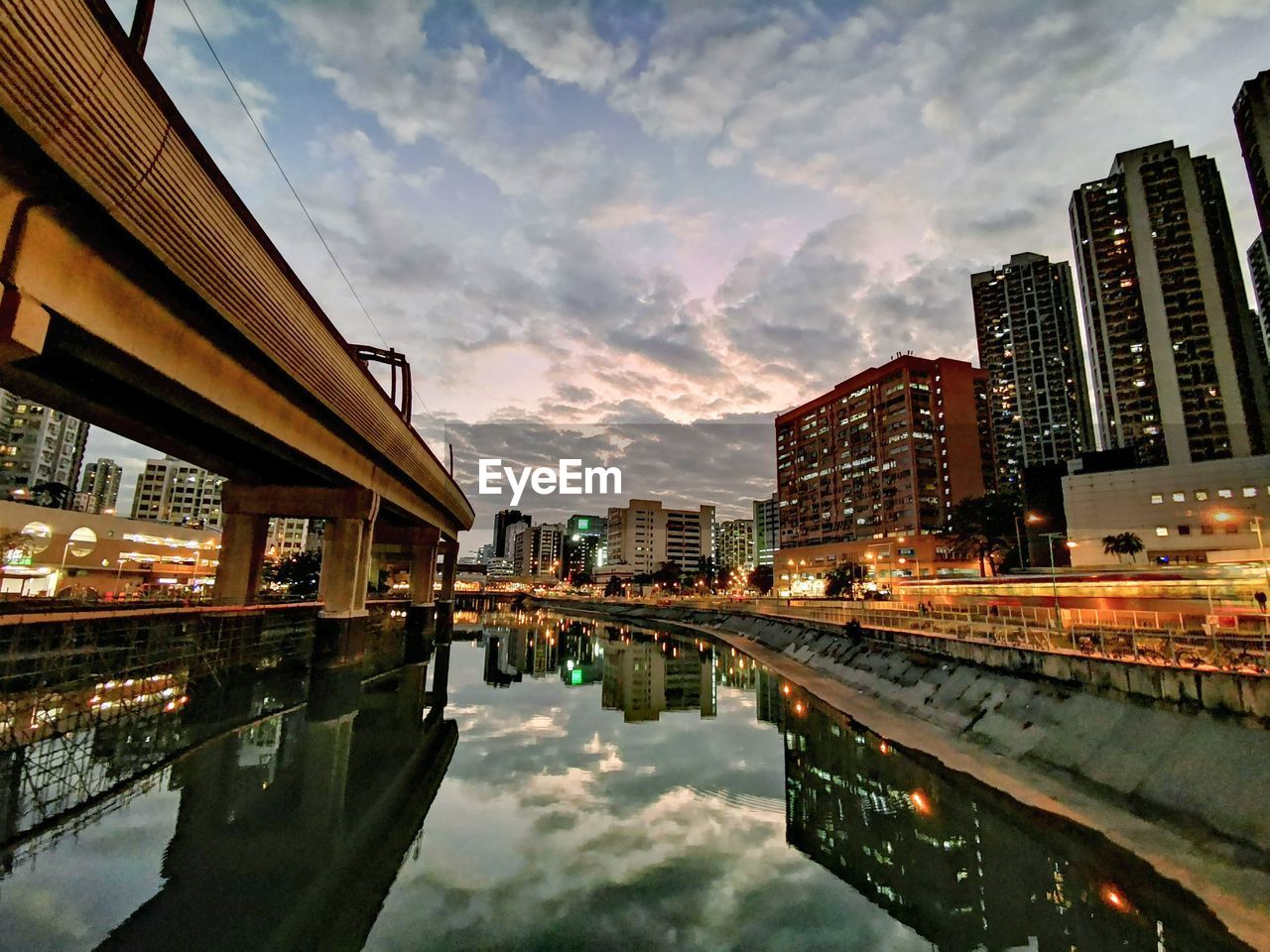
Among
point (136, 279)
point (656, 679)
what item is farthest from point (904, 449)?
point (136, 279)

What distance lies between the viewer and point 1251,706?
48.0ft

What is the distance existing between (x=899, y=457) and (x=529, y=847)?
137671 millimetres

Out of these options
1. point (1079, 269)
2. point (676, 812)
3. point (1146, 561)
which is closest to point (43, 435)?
point (676, 812)

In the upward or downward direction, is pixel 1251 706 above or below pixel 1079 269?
below

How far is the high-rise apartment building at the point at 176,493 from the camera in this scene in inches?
6383

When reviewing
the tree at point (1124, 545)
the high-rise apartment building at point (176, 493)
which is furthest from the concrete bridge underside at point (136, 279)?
the high-rise apartment building at point (176, 493)

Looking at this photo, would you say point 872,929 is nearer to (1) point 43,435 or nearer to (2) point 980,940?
(2) point 980,940

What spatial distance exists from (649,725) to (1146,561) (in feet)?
257

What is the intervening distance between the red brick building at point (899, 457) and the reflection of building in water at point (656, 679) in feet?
261

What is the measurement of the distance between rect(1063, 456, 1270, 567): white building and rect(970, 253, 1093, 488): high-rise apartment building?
117981 mm

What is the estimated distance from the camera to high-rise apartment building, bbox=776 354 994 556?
134 meters

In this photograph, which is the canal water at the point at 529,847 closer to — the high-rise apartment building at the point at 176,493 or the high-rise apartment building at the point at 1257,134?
the high-rise apartment building at the point at 1257,134

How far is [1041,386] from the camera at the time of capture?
190625mm

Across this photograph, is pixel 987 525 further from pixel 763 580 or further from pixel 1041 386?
pixel 1041 386
